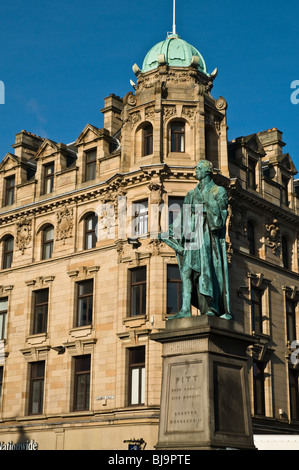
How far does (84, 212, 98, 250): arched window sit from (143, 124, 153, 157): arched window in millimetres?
4492

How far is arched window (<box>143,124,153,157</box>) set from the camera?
37719mm

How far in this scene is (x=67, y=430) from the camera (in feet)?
120

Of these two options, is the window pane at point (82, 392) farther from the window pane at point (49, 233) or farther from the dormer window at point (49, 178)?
the dormer window at point (49, 178)

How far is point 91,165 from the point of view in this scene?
133 feet

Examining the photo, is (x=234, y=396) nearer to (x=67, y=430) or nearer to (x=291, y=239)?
(x=67, y=430)

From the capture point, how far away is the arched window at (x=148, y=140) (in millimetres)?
37719

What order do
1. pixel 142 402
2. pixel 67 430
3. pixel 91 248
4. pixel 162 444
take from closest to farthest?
Answer: pixel 162 444
pixel 142 402
pixel 67 430
pixel 91 248

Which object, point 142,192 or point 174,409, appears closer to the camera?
point 174,409

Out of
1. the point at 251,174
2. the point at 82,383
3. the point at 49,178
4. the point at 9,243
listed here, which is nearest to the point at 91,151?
the point at 49,178

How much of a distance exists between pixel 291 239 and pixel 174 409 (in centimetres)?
2888

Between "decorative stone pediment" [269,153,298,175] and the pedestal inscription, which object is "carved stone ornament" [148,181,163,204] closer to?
"decorative stone pediment" [269,153,298,175]

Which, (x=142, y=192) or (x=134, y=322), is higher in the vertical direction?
(x=142, y=192)
